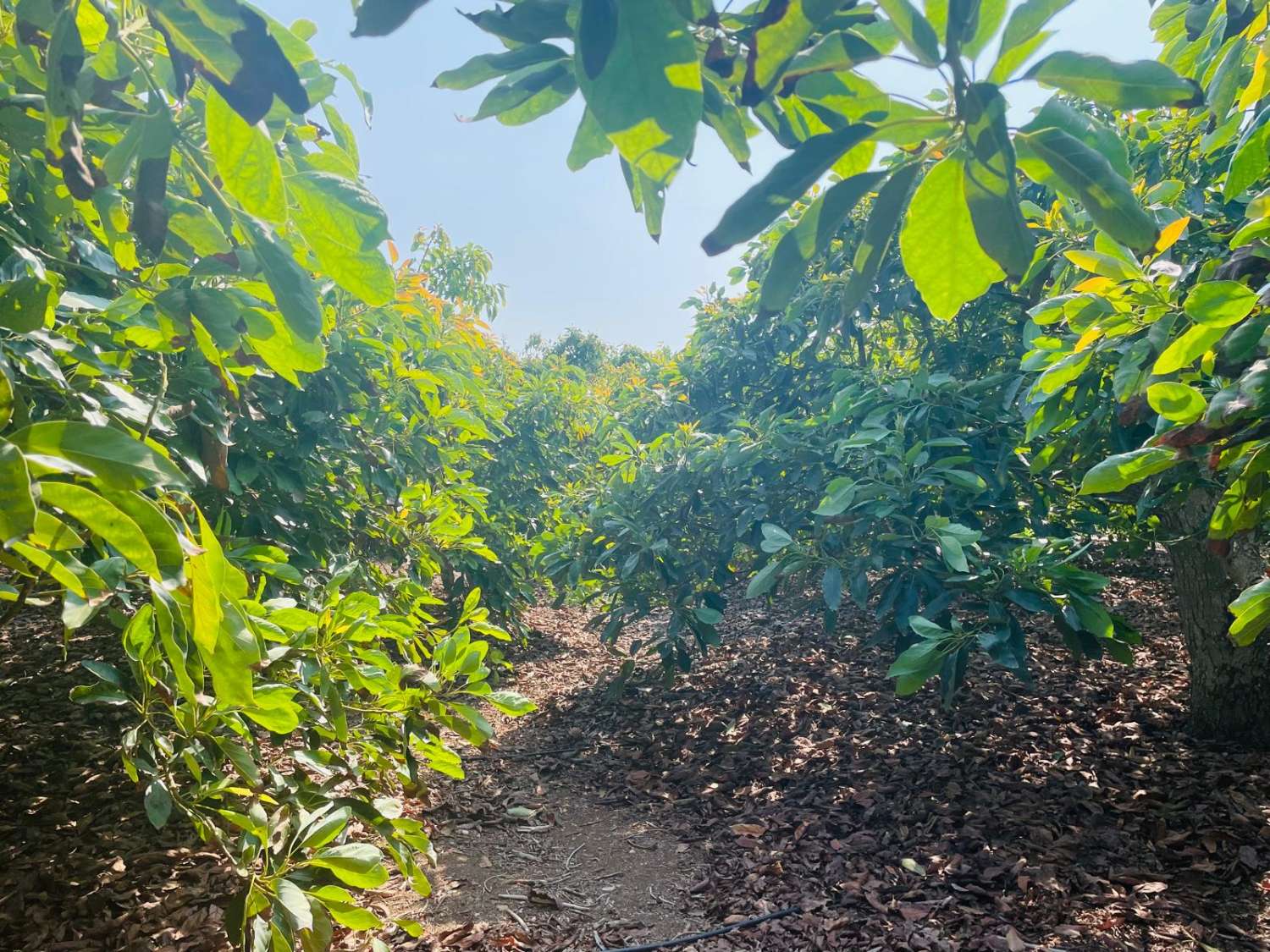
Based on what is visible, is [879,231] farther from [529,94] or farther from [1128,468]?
[1128,468]

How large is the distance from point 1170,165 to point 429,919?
4243 millimetres

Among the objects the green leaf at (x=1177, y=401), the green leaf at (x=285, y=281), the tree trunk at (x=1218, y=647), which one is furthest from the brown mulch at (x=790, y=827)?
the green leaf at (x=285, y=281)

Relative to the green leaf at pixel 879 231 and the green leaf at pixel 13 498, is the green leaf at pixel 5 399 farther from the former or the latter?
the green leaf at pixel 879 231

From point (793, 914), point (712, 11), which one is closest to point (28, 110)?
point (712, 11)

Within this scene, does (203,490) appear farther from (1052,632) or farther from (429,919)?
(1052,632)

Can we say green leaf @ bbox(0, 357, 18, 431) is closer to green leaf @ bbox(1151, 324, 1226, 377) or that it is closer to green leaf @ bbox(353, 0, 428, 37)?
green leaf @ bbox(353, 0, 428, 37)

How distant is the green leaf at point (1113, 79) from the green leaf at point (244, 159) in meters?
0.60

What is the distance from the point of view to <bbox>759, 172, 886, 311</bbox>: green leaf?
52cm

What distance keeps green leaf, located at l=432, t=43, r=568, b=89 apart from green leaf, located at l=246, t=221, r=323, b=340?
21 cm

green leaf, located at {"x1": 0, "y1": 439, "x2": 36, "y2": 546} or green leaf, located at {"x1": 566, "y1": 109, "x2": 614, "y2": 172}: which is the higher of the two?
green leaf, located at {"x1": 566, "y1": 109, "x2": 614, "y2": 172}

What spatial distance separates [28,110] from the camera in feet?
2.99

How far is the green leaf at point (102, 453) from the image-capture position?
51 cm

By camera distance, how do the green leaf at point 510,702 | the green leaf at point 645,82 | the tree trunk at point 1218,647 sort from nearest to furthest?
the green leaf at point 645,82, the green leaf at point 510,702, the tree trunk at point 1218,647

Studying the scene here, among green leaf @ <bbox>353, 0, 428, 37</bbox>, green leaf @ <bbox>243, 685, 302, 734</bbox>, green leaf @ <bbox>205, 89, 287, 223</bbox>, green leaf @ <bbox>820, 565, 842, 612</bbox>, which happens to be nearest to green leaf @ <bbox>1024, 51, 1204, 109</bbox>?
green leaf @ <bbox>353, 0, 428, 37</bbox>
